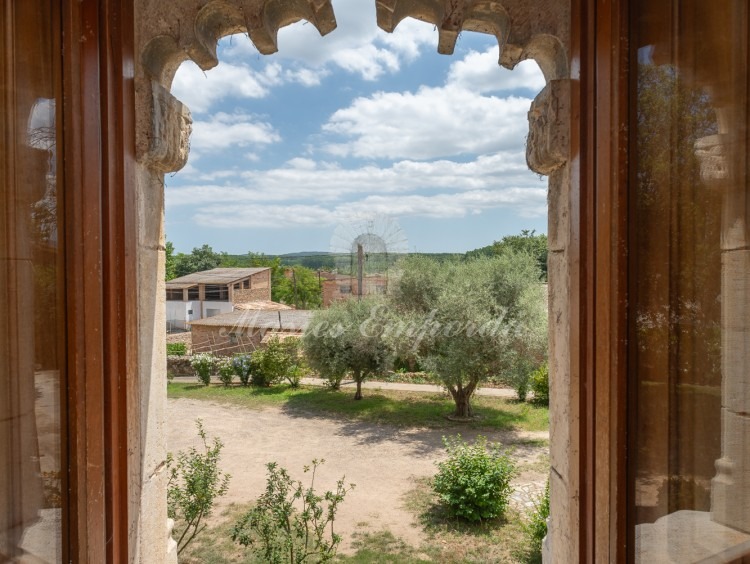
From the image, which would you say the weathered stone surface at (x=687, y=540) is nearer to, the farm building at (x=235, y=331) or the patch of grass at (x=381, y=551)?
the patch of grass at (x=381, y=551)

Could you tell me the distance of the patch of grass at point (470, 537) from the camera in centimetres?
433

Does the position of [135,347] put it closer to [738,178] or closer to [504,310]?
[738,178]

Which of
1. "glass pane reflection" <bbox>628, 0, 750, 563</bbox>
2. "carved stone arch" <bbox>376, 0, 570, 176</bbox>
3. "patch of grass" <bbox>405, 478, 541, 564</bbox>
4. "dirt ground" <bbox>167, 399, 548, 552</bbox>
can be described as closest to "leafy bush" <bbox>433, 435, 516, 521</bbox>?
"patch of grass" <bbox>405, 478, 541, 564</bbox>

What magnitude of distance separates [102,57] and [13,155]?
0.34 m

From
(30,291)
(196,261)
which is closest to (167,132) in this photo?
(30,291)

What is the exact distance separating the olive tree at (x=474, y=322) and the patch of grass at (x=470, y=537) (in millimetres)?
3739

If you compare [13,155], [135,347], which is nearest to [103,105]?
[13,155]

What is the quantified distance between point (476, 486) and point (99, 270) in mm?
4959

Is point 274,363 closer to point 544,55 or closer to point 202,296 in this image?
point 202,296

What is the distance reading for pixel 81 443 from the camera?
1053 millimetres

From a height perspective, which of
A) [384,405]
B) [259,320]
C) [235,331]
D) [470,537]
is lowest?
[384,405]

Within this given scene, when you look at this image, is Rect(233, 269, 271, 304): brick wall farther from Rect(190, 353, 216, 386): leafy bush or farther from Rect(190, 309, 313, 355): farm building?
Rect(190, 353, 216, 386): leafy bush

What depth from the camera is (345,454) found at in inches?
298

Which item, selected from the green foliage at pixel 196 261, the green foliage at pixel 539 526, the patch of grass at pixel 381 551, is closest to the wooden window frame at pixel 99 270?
the patch of grass at pixel 381 551
